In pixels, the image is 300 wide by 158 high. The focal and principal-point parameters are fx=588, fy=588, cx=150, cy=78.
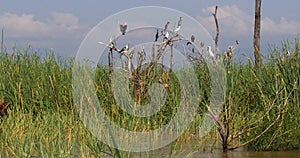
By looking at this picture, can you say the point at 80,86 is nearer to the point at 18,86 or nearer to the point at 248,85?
the point at 18,86

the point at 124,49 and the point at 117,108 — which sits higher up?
the point at 124,49

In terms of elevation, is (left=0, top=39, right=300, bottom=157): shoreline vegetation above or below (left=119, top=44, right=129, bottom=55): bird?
below

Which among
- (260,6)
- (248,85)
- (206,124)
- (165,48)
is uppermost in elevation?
(260,6)

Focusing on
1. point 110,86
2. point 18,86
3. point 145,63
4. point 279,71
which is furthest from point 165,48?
point 18,86

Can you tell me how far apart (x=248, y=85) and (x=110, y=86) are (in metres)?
2.13

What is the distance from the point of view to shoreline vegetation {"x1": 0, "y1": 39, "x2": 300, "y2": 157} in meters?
5.67

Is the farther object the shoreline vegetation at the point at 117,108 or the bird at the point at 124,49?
the bird at the point at 124,49

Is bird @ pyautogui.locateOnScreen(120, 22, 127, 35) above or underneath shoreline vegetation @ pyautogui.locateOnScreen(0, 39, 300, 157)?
above

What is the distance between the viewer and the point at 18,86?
31.3 ft

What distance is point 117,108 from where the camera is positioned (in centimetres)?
792

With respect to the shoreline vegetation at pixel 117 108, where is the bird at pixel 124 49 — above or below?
above

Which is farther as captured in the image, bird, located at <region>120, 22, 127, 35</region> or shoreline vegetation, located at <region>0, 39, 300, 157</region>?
bird, located at <region>120, 22, 127, 35</region>

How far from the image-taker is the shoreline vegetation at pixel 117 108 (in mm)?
5668

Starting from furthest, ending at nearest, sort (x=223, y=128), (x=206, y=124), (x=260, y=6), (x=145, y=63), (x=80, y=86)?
(x=260, y=6) < (x=145, y=63) < (x=80, y=86) < (x=206, y=124) < (x=223, y=128)
